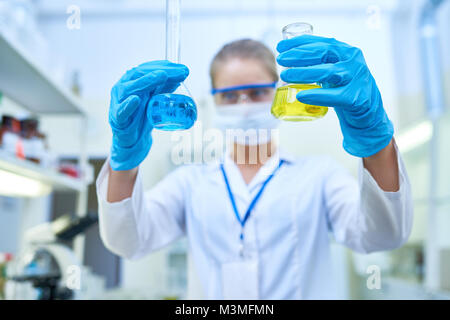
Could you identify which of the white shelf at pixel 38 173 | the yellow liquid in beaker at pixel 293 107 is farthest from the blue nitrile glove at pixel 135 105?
the white shelf at pixel 38 173

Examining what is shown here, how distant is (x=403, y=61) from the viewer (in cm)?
329

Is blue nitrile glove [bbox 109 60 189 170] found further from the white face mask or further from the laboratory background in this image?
the white face mask

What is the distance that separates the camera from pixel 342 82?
74 centimetres

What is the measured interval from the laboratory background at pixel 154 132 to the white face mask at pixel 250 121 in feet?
0.35

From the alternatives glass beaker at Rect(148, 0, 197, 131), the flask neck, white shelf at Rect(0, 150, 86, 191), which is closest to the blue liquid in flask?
glass beaker at Rect(148, 0, 197, 131)

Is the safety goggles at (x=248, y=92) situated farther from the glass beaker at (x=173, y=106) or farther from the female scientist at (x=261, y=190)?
the glass beaker at (x=173, y=106)

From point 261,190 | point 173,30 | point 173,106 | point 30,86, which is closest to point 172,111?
point 173,106

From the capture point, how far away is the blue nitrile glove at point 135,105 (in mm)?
764

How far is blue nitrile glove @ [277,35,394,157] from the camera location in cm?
71

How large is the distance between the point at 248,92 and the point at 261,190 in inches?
13.0

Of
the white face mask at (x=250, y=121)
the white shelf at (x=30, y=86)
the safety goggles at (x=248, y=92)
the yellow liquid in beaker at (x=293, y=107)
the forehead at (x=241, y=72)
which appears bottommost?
the yellow liquid in beaker at (x=293, y=107)

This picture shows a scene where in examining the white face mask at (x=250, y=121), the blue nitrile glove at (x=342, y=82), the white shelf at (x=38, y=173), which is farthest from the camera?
the white shelf at (x=38, y=173)
